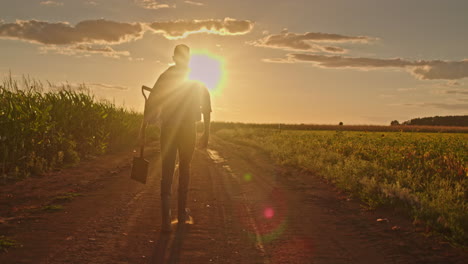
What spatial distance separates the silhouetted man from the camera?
6027mm

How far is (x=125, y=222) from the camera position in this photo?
6.48 metres

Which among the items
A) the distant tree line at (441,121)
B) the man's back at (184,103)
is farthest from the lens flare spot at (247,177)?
the distant tree line at (441,121)

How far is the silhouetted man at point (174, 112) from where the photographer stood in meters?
6.03

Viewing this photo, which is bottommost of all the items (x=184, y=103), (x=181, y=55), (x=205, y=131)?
(x=205, y=131)

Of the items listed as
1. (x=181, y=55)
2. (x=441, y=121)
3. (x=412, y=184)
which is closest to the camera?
(x=181, y=55)

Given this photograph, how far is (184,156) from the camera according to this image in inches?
247

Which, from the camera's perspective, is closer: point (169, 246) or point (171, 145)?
point (169, 246)

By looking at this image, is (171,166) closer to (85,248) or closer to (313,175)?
(85,248)

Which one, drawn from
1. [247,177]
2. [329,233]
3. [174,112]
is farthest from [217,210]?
[247,177]

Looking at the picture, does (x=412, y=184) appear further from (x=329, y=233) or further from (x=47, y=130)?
(x=47, y=130)

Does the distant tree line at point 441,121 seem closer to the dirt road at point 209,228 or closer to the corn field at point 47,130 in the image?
the corn field at point 47,130

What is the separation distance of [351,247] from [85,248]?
3.53 meters

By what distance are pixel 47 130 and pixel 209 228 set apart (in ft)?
28.9

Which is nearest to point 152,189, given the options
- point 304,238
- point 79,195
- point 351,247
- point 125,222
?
point 79,195
